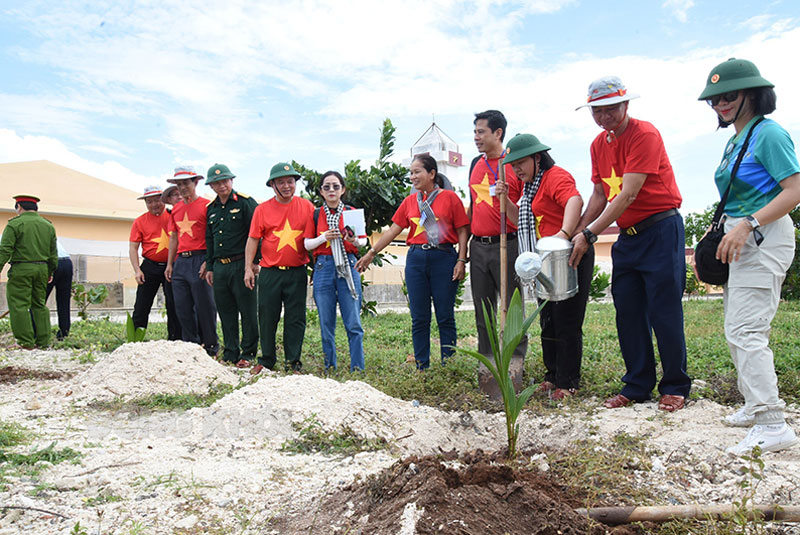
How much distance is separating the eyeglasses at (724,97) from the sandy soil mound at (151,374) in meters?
4.01

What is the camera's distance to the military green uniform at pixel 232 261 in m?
6.48

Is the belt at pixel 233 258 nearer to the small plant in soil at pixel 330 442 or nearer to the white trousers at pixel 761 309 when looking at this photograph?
the small plant in soil at pixel 330 442

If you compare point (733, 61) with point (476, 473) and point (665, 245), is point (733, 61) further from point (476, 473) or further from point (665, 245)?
point (476, 473)

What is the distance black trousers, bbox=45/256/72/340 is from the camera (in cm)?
880

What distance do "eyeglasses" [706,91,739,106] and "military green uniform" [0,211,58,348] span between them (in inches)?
299

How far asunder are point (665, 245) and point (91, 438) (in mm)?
3602

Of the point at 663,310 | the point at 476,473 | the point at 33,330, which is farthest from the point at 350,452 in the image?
the point at 33,330

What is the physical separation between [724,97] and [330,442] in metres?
2.75

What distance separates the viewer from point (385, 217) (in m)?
11.1

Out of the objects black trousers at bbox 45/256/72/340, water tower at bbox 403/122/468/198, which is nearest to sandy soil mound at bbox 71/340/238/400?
black trousers at bbox 45/256/72/340

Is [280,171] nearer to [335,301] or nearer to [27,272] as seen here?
[335,301]

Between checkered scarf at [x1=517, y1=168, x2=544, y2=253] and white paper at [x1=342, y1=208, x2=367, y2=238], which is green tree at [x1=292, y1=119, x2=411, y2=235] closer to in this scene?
white paper at [x1=342, y1=208, x2=367, y2=238]

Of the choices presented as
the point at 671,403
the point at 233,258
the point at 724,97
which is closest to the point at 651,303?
the point at 671,403

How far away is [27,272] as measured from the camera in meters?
7.79
